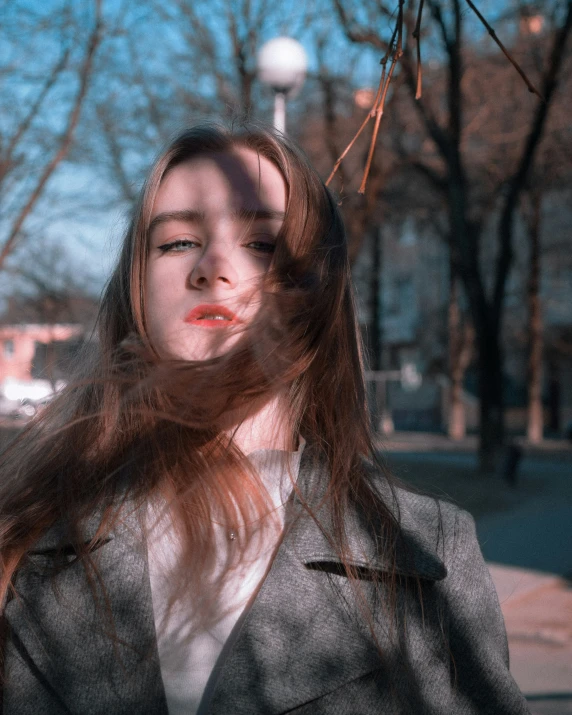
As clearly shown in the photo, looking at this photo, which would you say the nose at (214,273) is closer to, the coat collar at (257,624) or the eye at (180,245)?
the eye at (180,245)

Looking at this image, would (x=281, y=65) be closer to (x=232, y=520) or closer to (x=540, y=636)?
(x=540, y=636)

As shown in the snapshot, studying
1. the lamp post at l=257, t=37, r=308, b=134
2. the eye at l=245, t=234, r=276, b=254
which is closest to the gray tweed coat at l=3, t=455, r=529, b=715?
the eye at l=245, t=234, r=276, b=254

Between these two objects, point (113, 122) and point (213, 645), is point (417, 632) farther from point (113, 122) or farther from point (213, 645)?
point (113, 122)

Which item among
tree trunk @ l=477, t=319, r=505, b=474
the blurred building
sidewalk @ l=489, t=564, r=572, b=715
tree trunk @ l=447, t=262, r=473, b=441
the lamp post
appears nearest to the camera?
sidewalk @ l=489, t=564, r=572, b=715

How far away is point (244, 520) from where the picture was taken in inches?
59.3

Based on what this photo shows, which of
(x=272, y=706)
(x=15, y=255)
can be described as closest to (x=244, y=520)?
(x=272, y=706)

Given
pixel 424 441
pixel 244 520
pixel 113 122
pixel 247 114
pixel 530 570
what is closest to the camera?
pixel 244 520

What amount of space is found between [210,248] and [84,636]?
0.69m

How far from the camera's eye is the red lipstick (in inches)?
59.4

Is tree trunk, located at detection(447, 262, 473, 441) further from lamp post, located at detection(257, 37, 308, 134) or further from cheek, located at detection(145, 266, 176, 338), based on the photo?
cheek, located at detection(145, 266, 176, 338)

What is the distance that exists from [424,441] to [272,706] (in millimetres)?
28307

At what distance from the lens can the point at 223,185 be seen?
165 centimetres

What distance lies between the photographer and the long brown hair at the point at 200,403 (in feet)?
4.88

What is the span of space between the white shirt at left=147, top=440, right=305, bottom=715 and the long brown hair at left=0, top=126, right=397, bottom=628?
0.16 feet
